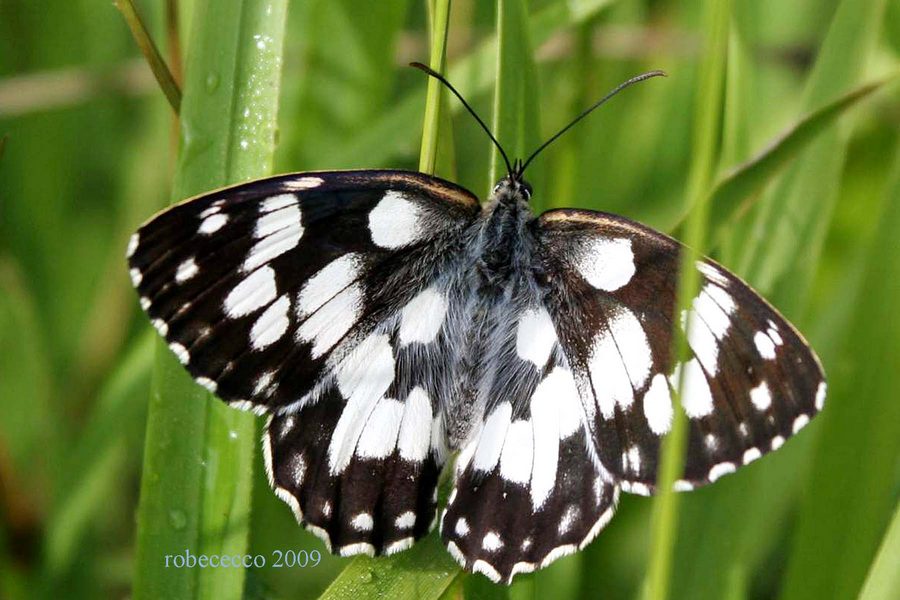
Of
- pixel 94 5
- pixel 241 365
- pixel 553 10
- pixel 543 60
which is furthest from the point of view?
pixel 94 5

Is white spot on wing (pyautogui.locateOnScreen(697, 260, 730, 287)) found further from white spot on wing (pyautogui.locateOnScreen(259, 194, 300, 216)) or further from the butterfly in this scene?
white spot on wing (pyautogui.locateOnScreen(259, 194, 300, 216))

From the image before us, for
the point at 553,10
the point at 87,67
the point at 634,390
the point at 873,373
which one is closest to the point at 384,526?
the point at 634,390

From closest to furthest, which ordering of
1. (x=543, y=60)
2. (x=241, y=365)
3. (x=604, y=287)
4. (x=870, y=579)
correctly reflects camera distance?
(x=870, y=579) → (x=241, y=365) → (x=604, y=287) → (x=543, y=60)

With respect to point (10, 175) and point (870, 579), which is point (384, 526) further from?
point (10, 175)

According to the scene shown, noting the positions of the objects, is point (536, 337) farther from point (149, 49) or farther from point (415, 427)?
point (149, 49)

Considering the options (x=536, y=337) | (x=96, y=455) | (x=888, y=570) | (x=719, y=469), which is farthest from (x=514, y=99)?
(x=96, y=455)

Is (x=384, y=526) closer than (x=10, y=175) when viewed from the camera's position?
Yes

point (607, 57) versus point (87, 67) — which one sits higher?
point (607, 57)
